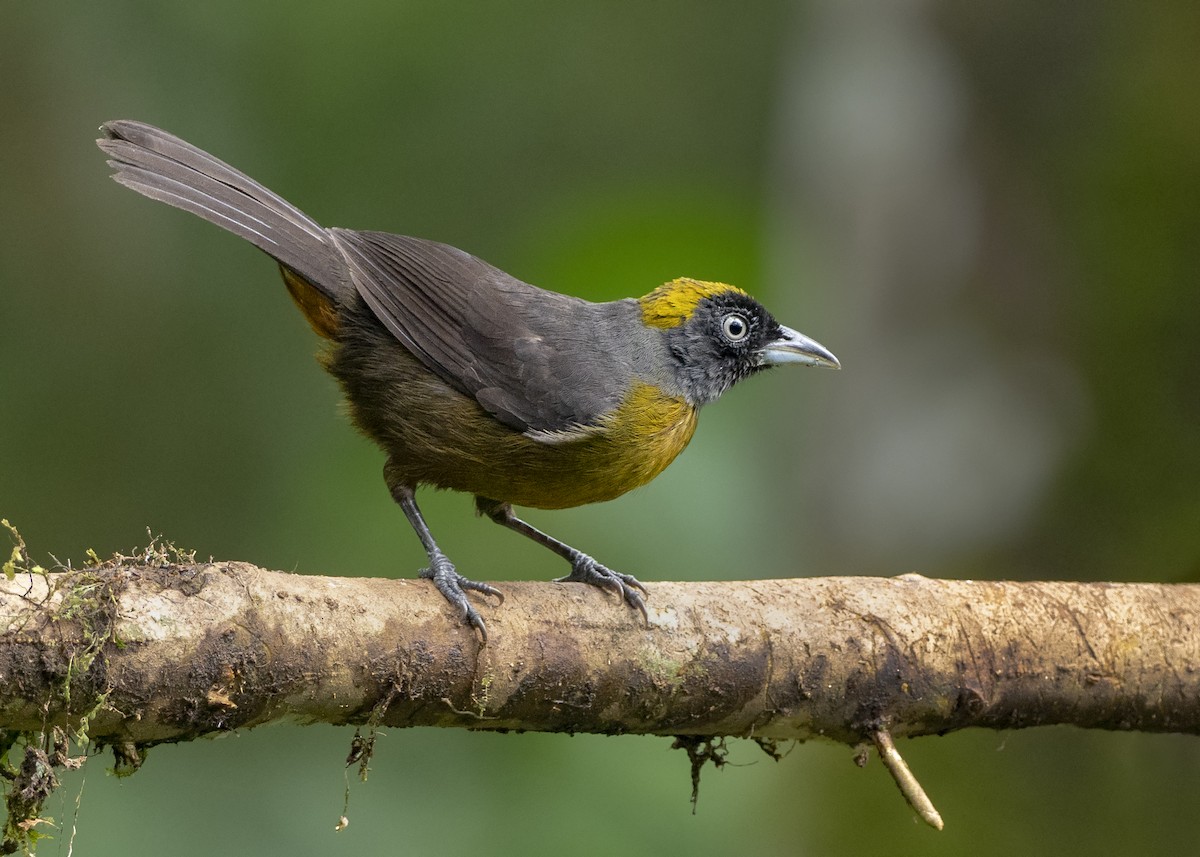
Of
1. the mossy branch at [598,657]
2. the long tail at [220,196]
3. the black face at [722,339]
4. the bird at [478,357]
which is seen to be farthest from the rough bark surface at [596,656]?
the long tail at [220,196]

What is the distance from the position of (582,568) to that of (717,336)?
3.23ft

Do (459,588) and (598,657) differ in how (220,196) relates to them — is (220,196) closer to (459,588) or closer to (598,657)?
(459,588)

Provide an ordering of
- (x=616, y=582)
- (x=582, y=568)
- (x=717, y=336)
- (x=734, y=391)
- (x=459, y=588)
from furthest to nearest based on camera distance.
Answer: (x=734, y=391), (x=717, y=336), (x=582, y=568), (x=616, y=582), (x=459, y=588)

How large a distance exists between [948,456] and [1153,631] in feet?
7.64

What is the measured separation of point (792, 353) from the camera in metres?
4.20

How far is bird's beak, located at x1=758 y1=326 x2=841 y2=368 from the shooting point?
4.20 metres

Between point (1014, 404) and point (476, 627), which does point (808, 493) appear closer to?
point (1014, 404)

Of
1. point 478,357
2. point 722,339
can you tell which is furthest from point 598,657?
point 722,339

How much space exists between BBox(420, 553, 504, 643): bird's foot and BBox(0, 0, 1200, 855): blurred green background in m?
1.42

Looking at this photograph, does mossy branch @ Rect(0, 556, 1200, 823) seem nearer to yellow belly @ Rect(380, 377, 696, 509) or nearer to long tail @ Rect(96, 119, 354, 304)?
yellow belly @ Rect(380, 377, 696, 509)

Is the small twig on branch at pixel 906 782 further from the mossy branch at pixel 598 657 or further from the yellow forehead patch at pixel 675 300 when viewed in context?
the yellow forehead patch at pixel 675 300

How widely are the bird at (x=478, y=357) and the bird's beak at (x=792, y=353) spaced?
0.33ft

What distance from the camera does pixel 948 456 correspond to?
5941 millimetres

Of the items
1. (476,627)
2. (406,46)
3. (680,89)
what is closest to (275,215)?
(476,627)
